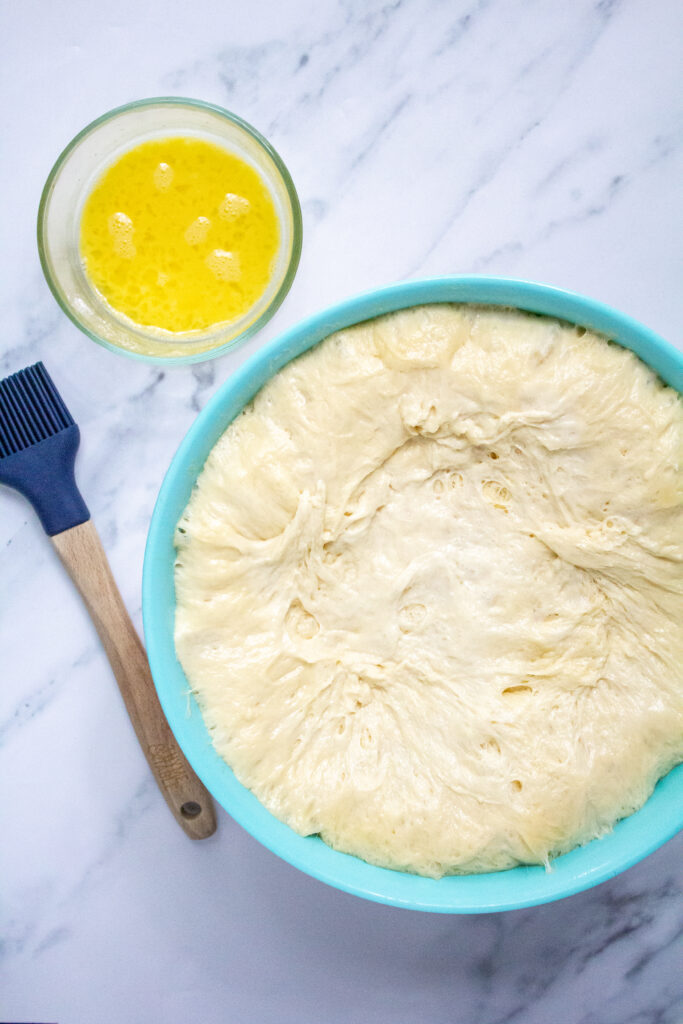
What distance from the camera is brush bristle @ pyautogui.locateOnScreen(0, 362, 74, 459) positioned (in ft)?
4.76

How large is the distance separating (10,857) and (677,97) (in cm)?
196

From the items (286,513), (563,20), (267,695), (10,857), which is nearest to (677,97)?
(563,20)

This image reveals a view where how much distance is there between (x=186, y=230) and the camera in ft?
4.70

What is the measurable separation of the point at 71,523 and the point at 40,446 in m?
0.15

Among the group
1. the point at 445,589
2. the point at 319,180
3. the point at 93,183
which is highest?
the point at 93,183

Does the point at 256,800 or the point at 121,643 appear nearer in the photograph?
the point at 256,800

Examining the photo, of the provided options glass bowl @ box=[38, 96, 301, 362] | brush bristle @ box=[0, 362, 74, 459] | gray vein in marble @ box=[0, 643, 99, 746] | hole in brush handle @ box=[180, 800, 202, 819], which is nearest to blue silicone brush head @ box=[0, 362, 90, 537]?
brush bristle @ box=[0, 362, 74, 459]

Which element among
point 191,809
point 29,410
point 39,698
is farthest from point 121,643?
point 29,410

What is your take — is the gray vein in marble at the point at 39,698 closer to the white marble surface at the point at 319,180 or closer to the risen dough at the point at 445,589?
the white marble surface at the point at 319,180

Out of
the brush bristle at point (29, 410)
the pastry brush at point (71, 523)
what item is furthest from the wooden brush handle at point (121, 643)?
the brush bristle at point (29, 410)

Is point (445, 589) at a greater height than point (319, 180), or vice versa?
point (319, 180)

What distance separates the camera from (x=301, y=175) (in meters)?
1.50

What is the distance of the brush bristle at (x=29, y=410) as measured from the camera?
1.45 metres

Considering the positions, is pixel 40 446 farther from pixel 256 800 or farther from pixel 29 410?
pixel 256 800
